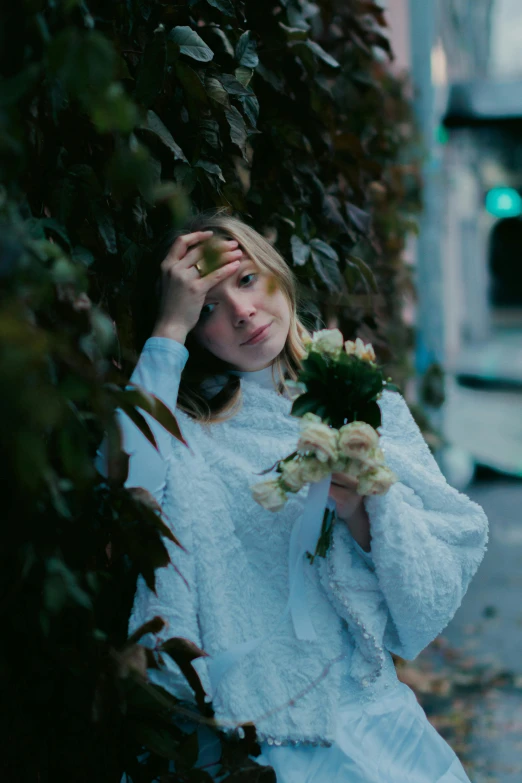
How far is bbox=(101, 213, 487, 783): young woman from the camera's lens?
1415 mm

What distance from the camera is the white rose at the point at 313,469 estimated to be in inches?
51.0

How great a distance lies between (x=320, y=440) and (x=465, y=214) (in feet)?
61.5

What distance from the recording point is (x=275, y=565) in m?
1.50

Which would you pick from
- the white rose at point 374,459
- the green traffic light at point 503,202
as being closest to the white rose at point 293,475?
the white rose at point 374,459

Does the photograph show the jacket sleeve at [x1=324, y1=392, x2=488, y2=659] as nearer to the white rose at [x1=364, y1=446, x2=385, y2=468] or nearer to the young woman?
the young woman

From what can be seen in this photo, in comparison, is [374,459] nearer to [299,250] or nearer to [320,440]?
[320,440]

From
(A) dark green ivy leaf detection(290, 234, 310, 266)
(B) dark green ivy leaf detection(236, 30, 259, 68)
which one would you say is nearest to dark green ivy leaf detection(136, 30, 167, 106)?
(B) dark green ivy leaf detection(236, 30, 259, 68)

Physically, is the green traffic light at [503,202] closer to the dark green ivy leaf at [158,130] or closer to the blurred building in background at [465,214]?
the blurred building in background at [465,214]

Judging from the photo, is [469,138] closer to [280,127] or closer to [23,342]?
[280,127]

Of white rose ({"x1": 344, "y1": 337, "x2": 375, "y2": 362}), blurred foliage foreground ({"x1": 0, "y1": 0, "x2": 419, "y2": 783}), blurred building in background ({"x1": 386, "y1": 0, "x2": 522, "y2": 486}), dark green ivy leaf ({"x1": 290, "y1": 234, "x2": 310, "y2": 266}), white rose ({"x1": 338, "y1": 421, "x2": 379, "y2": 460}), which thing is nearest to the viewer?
blurred foliage foreground ({"x1": 0, "y1": 0, "x2": 419, "y2": 783})

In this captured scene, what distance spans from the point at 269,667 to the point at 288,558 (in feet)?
0.61

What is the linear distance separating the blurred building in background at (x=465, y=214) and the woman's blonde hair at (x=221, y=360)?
150 inches

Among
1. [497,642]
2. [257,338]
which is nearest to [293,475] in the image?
[257,338]

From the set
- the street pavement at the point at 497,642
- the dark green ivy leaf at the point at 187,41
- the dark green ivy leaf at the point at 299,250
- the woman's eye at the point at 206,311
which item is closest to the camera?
the dark green ivy leaf at the point at 187,41
